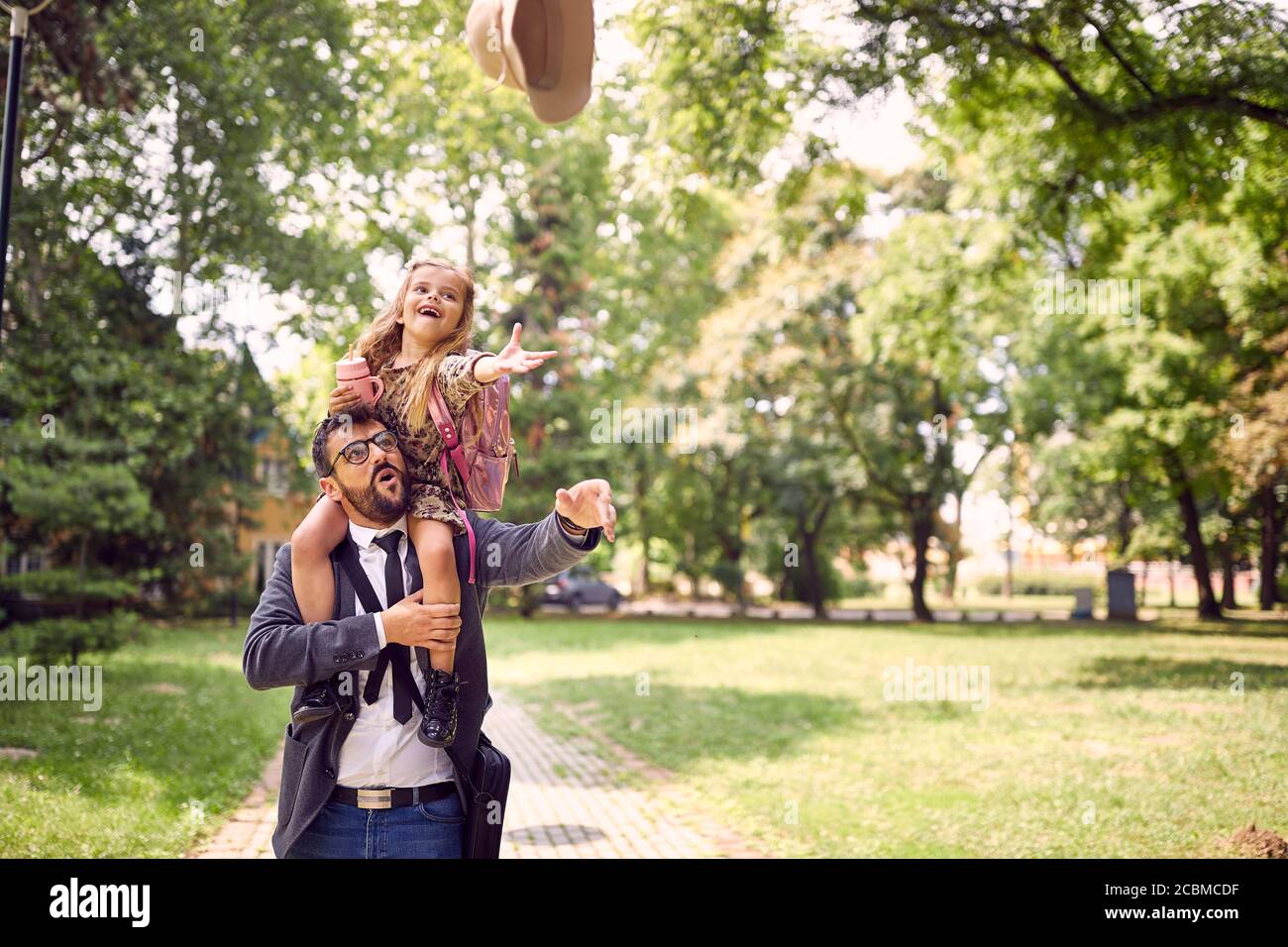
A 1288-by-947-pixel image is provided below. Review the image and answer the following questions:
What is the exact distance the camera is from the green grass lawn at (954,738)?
278 inches

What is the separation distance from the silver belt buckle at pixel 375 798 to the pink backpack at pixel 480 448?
0.53 meters

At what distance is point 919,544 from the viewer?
30391 mm

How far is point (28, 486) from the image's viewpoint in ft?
39.2

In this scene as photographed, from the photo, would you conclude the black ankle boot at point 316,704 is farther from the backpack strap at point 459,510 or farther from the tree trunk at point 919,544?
the tree trunk at point 919,544

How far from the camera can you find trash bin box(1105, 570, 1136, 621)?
32.5 metres

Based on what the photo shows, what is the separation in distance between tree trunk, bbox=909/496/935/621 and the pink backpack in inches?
1116

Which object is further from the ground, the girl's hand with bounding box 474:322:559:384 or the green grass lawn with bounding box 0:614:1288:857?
the girl's hand with bounding box 474:322:559:384

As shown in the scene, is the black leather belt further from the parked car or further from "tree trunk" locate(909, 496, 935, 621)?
the parked car

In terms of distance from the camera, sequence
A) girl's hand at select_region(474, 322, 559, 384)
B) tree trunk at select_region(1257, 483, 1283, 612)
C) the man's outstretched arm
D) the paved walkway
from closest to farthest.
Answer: girl's hand at select_region(474, 322, 559, 384) < the man's outstretched arm < the paved walkway < tree trunk at select_region(1257, 483, 1283, 612)

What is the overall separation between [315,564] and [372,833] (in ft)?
2.09

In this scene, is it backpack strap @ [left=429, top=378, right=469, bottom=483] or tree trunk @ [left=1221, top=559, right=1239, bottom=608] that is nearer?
backpack strap @ [left=429, top=378, right=469, bottom=483]

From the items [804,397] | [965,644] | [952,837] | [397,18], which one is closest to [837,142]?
[397,18]

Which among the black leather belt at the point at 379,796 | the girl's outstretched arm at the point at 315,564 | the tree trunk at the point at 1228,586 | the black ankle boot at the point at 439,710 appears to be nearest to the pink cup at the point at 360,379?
the girl's outstretched arm at the point at 315,564

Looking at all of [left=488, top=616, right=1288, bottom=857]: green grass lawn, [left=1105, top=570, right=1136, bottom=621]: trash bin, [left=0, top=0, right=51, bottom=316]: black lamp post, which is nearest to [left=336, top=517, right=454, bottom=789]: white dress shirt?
[left=0, top=0, right=51, bottom=316]: black lamp post
